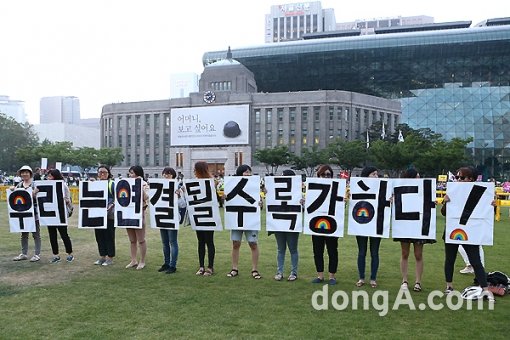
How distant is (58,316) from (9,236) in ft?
31.5

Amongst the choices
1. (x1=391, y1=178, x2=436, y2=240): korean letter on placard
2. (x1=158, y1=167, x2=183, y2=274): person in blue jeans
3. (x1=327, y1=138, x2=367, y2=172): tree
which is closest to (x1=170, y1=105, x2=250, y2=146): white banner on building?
(x1=327, y1=138, x2=367, y2=172): tree

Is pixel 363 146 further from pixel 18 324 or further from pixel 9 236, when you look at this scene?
pixel 18 324

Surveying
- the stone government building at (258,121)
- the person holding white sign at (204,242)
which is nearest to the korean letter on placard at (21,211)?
the person holding white sign at (204,242)

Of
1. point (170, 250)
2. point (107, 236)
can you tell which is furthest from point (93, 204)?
point (170, 250)

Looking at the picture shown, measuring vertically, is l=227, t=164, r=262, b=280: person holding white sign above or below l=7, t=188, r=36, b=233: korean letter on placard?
below

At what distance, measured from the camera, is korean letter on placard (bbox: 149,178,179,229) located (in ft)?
32.3

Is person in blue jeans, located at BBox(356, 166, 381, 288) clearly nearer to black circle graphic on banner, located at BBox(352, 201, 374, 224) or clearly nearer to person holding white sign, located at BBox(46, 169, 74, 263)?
black circle graphic on banner, located at BBox(352, 201, 374, 224)

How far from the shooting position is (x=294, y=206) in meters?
9.26

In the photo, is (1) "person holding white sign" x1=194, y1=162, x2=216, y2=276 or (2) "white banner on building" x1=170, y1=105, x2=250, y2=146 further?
(2) "white banner on building" x1=170, y1=105, x2=250, y2=146

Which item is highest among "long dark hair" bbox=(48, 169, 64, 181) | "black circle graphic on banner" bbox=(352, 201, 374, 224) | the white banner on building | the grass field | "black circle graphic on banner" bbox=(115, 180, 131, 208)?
the white banner on building

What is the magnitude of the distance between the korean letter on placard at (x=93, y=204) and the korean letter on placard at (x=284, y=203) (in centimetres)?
384

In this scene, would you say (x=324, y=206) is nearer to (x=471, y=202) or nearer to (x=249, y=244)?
(x=249, y=244)

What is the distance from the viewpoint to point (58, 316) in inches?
269

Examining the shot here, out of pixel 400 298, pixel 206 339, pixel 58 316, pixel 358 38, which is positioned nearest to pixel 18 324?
pixel 58 316
